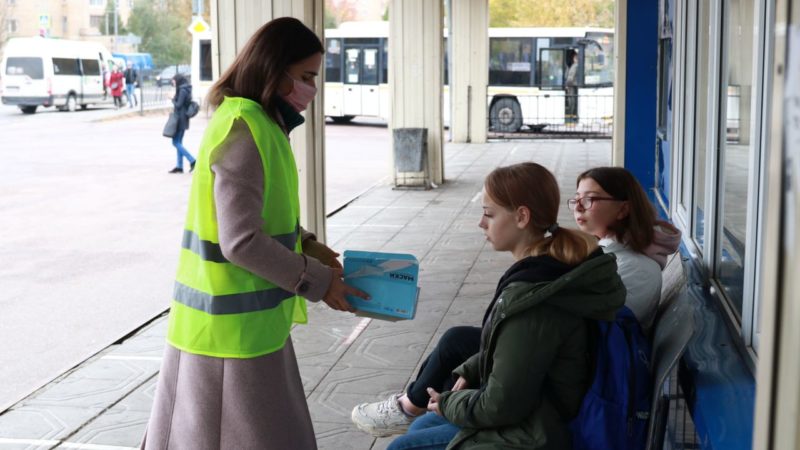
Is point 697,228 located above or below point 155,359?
above

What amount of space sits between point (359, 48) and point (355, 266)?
27.5m

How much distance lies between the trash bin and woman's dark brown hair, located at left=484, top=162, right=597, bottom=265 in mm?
11549

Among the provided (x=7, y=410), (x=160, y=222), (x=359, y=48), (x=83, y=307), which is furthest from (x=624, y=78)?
(x=359, y=48)

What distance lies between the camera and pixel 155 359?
19.6 feet

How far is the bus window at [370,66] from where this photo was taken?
30.1m

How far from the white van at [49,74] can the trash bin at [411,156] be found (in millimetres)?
25335

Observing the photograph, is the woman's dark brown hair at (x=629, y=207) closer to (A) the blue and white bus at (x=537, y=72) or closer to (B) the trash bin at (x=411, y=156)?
(B) the trash bin at (x=411, y=156)

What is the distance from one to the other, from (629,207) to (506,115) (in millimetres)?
24060

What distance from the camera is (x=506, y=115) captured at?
27.3 metres

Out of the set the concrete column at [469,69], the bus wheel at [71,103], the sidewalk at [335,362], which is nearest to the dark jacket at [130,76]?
the bus wheel at [71,103]

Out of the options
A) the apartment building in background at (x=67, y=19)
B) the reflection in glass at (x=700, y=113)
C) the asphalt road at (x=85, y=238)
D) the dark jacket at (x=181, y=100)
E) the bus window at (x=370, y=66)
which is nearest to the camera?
the reflection in glass at (x=700, y=113)

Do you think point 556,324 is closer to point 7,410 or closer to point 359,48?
point 7,410

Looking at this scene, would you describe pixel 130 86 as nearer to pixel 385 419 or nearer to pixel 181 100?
pixel 181 100

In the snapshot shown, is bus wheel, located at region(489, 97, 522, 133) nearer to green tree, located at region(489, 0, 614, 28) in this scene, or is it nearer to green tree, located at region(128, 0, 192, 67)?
green tree, located at region(489, 0, 614, 28)
